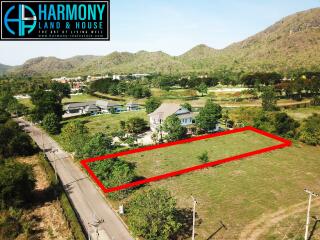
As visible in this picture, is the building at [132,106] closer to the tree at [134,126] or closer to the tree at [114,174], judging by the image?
the tree at [134,126]

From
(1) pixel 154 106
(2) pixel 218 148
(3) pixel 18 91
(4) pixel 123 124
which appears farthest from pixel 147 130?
(3) pixel 18 91

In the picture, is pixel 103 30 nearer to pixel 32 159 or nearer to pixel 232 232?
pixel 232 232

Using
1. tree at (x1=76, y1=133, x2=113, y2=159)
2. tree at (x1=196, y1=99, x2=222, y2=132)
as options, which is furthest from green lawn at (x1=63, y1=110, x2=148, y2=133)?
tree at (x1=76, y1=133, x2=113, y2=159)

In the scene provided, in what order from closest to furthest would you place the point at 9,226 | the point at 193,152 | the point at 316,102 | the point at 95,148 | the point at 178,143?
the point at 9,226 → the point at 95,148 → the point at 193,152 → the point at 178,143 → the point at 316,102

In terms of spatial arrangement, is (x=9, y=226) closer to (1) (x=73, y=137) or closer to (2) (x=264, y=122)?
(1) (x=73, y=137)

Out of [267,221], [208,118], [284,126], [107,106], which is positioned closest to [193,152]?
[208,118]
